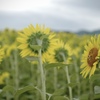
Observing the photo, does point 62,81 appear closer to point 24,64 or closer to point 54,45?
point 24,64

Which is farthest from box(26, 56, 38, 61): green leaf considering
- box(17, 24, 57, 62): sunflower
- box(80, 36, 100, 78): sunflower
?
box(80, 36, 100, 78): sunflower

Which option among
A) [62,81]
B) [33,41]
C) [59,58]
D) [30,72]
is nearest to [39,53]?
[33,41]

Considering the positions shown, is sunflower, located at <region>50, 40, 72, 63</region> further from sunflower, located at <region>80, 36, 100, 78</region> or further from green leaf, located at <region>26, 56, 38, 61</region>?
sunflower, located at <region>80, 36, 100, 78</region>

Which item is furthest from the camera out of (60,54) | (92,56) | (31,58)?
(60,54)

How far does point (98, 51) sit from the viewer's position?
1.68 meters

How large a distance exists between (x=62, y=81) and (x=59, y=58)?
2.94 m

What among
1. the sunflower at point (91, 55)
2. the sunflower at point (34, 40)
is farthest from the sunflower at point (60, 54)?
the sunflower at point (91, 55)

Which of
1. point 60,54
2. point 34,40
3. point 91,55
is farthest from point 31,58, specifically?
point 60,54

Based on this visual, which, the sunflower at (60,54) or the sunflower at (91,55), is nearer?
the sunflower at (91,55)

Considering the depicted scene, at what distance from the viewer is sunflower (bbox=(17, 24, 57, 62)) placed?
2018mm

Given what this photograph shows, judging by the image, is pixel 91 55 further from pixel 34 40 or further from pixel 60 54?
pixel 60 54

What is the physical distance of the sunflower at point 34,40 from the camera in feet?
6.62

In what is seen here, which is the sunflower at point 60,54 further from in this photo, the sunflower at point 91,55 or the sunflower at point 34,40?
the sunflower at point 91,55

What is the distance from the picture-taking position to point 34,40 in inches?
79.1
